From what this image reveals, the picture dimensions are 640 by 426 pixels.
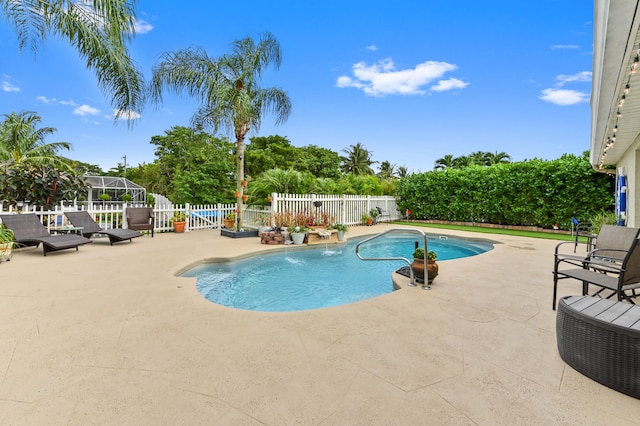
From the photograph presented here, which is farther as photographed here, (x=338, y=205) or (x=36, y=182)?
(x=338, y=205)

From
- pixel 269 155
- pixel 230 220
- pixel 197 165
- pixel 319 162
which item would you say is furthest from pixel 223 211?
pixel 319 162

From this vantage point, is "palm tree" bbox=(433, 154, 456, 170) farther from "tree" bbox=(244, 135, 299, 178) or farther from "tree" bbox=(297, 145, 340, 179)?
"tree" bbox=(244, 135, 299, 178)

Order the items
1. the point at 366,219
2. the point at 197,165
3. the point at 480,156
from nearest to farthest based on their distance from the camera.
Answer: the point at 366,219, the point at 197,165, the point at 480,156

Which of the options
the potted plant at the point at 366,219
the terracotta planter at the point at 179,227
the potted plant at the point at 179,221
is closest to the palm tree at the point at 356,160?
the potted plant at the point at 366,219

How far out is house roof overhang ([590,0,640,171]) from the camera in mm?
2180

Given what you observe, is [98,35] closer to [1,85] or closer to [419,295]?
[419,295]

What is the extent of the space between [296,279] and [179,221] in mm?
7062

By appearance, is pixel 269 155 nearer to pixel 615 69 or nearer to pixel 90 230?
pixel 90 230

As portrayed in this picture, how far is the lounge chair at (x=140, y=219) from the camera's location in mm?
9148

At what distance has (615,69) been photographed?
9.92ft

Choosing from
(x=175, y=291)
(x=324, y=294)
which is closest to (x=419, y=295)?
(x=324, y=294)

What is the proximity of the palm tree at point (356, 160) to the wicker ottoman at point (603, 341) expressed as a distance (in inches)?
1261

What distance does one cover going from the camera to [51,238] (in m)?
6.47

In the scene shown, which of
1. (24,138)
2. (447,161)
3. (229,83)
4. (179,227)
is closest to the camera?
(229,83)
